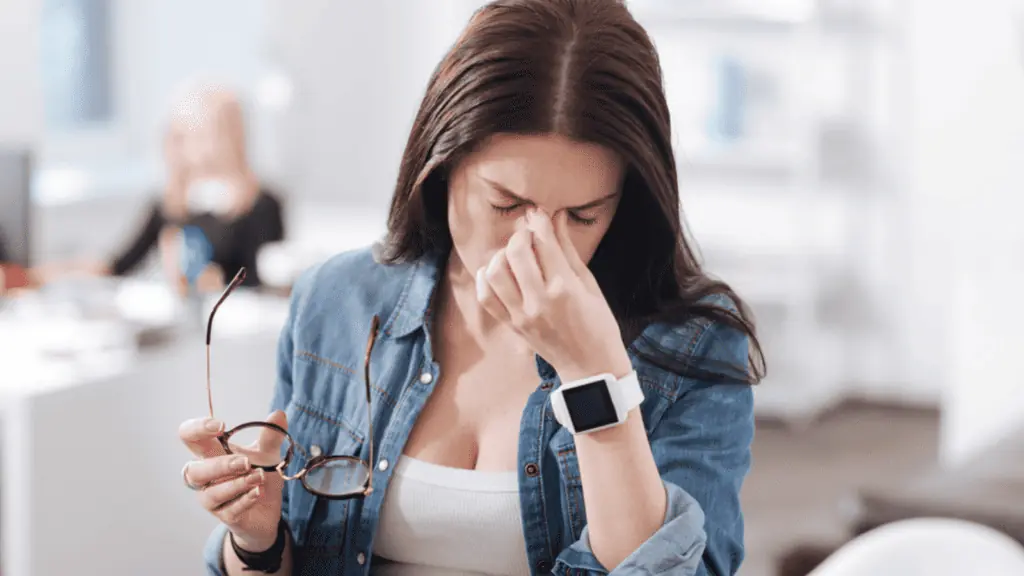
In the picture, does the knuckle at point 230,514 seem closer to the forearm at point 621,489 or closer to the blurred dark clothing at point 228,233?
the forearm at point 621,489

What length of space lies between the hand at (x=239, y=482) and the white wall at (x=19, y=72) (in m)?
3.40

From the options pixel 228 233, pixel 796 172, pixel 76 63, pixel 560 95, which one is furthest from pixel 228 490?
pixel 76 63

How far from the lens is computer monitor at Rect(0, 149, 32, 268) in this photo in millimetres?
2885

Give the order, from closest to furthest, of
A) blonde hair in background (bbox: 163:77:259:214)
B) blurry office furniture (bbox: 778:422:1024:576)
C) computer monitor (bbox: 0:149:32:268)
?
blurry office furniture (bbox: 778:422:1024:576), computer monitor (bbox: 0:149:32:268), blonde hair in background (bbox: 163:77:259:214)

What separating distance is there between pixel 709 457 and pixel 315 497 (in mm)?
406

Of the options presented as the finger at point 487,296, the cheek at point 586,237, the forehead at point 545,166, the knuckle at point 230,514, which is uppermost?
the forehead at point 545,166

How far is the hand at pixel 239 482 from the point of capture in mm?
1081

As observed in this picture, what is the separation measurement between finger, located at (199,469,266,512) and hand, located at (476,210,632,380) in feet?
0.84

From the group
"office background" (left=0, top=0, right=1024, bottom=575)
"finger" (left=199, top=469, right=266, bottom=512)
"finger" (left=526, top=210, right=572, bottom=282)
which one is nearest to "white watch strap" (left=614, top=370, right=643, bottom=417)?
"finger" (left=526, top=210, right=572, bottom=282)

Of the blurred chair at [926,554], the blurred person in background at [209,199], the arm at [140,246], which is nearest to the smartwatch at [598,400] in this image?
the blurred chair at [926,554]

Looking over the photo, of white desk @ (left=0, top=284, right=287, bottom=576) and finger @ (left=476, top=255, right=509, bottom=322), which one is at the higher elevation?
finger @ (left=476, top=255, right=509, bottom=322)

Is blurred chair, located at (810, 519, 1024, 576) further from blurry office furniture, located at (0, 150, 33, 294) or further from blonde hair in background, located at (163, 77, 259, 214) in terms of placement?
blonde hair in background, located at (163, 77, 259, 214)

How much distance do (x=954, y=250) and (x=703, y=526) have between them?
4018 mm

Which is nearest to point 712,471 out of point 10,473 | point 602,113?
point 602,113
